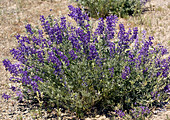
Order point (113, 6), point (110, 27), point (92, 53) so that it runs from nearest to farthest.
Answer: point (92, 53) → point (110, 27) → point (113, 6)

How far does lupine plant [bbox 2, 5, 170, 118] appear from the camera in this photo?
3.46 metres

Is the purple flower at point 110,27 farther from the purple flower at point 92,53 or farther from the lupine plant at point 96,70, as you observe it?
the purple flower at point 92,53

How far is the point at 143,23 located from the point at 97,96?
383 cm

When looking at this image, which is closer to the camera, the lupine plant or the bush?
the lupine plant

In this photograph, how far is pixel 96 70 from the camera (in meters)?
3.47

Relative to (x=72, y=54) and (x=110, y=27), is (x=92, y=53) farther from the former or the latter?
(x=110, y=27)

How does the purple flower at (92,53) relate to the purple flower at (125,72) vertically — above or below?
above

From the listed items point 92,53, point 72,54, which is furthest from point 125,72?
point 72,54

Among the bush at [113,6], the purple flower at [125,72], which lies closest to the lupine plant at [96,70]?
the purple flower at [125,72]

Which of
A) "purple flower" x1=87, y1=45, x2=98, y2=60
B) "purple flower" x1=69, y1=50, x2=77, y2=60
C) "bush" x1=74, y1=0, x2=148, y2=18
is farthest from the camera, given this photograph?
"bush" x1=74, y1=0, x2=148, y2=18

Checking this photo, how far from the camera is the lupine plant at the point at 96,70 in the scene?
346 centimetres

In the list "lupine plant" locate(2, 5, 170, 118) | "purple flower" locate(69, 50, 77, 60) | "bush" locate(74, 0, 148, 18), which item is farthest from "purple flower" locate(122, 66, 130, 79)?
"bush" locate(74, 0, 148, 18)

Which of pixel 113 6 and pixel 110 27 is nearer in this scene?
pixel 110 27

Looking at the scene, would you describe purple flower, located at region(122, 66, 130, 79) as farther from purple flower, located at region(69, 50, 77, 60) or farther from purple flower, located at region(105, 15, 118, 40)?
purple flower, located at region(69, 50, 77, 60)
